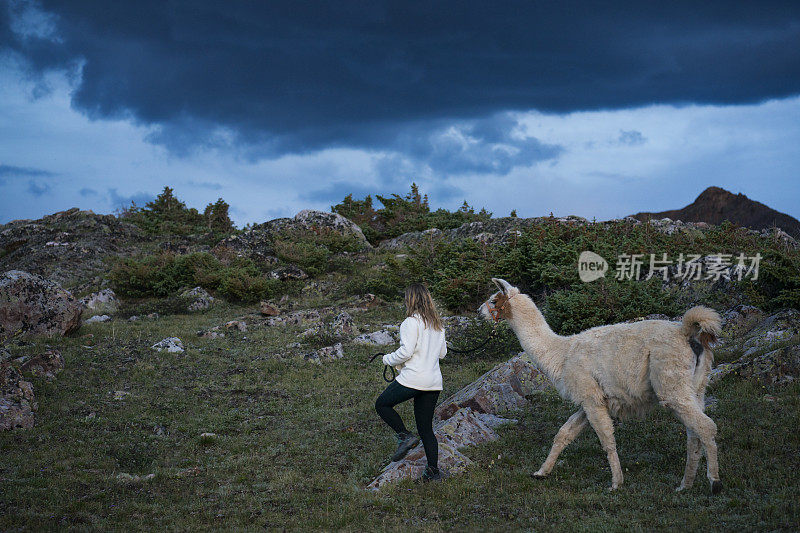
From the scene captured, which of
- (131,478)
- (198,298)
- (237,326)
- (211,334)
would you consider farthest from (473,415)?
(198,298)

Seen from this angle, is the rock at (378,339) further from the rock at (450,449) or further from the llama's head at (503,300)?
the llama's head at (503,300)

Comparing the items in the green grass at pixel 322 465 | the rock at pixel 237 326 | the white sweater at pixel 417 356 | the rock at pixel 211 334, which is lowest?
the green grass at pixel 322 465

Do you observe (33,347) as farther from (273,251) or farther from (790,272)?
(790,272)

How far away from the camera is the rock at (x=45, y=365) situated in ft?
38.6

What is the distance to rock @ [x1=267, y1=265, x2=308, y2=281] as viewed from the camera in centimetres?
2438

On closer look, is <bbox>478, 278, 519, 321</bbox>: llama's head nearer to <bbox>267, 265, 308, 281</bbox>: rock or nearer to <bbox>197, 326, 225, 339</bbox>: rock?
<bbox>197, 326, 225, 339</bbox>: rock

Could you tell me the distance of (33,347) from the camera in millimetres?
14094

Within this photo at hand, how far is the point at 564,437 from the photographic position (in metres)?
6.84

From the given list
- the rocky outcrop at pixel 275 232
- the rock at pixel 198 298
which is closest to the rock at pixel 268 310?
the rock at pixel 198 298

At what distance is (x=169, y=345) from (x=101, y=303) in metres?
8.66

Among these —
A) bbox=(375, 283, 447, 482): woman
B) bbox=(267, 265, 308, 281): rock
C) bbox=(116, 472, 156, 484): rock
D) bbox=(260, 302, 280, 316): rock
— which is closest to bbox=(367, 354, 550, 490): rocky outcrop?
bbox=(375, 283, 447, 482): woman

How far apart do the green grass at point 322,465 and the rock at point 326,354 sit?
1.26m

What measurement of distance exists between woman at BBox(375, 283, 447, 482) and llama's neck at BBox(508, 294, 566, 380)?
118cm

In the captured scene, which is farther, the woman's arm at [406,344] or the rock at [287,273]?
the rock at [287,273]
